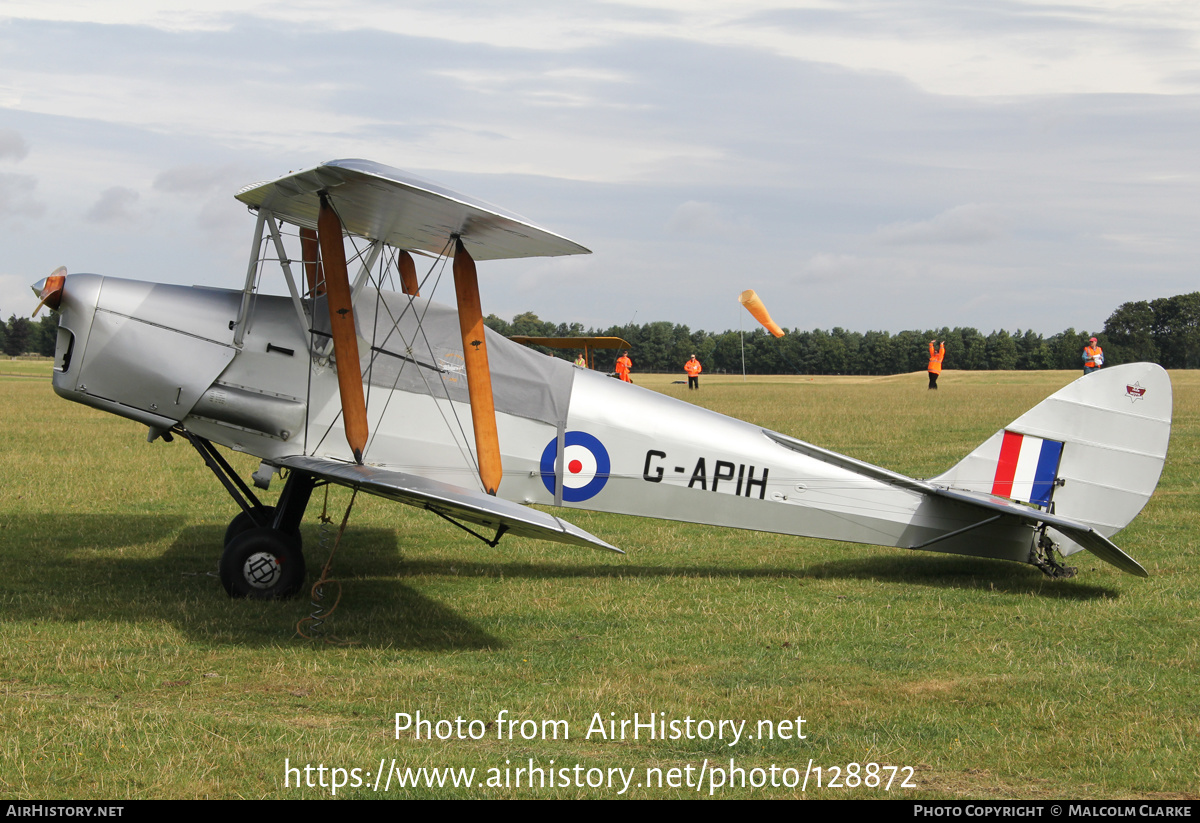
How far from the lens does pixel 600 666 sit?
232 inches

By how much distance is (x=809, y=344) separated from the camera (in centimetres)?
10169

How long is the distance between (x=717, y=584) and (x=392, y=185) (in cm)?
408

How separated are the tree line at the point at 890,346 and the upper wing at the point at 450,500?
87.9 m

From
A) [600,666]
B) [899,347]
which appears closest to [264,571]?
[600,666]

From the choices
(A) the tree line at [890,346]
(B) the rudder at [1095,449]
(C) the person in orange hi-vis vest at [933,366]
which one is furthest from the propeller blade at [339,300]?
(A) the tree line at [890,346]

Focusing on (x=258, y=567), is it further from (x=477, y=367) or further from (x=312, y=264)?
(x=312, y=264)

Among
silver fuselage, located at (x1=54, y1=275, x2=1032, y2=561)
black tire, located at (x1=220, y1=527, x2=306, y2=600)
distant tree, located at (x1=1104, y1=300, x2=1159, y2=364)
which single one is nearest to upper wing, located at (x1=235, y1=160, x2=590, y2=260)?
silver fuselage, located at (x1=54, y1=275, x2=1032, y2=561)

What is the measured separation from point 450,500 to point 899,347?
321 ft

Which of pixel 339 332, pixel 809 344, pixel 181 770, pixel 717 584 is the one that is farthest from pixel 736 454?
pixel 809 344

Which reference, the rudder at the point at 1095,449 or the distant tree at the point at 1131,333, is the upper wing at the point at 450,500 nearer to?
the rudder at the point at 1095,449

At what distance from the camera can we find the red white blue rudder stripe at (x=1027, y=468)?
25.7 feet
